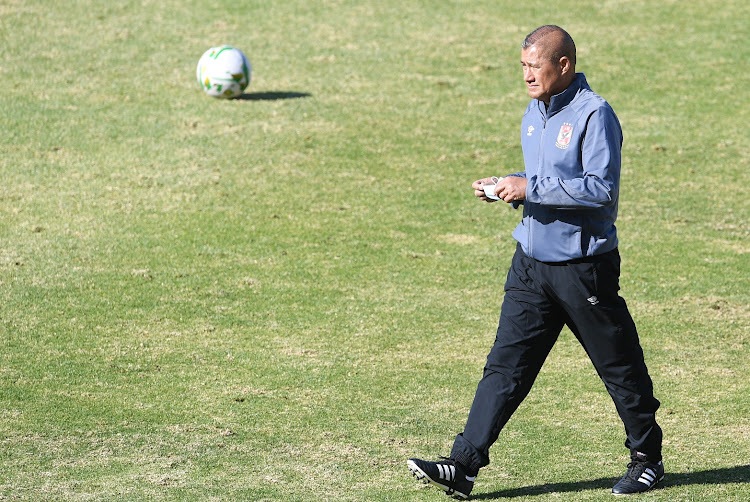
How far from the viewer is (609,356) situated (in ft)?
17.1

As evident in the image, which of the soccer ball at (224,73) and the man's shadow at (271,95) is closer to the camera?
the soccer ball at (224,73)

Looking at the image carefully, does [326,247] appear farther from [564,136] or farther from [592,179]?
[592,179]

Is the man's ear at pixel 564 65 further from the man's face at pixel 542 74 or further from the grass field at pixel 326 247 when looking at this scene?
the grass field at pixel 326 247

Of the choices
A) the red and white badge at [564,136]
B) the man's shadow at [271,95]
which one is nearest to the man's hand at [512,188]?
the red and white badge at [564,136]

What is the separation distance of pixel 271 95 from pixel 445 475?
391 inches

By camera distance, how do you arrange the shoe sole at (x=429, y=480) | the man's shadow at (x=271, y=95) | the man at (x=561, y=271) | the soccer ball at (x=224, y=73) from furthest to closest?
the man's shadow at (x=271, y=95)
the soccer ball at (x=224, y=73)
the shoe sole at (x=429, y=480)
the man at (x=561, y=271)

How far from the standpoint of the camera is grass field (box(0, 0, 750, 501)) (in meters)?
6.02

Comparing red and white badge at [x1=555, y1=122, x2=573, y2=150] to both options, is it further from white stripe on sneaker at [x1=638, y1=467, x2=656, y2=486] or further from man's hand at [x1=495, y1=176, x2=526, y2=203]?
white stripe on sneaker at [x1=638, y1=467, x2=656, y2=486]

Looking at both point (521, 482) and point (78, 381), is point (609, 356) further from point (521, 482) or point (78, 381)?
point (78, 381)

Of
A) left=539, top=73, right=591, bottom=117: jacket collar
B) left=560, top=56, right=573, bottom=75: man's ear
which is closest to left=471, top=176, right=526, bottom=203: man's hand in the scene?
left=539, top=73, right=591, bottom=117: jacket collar

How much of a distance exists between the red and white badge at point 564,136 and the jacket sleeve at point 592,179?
0.07 metres

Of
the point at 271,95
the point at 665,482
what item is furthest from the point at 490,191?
the point at 271,95

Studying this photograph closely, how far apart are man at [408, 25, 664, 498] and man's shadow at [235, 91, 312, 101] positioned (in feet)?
30.3

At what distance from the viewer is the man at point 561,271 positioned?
16.4 ft
